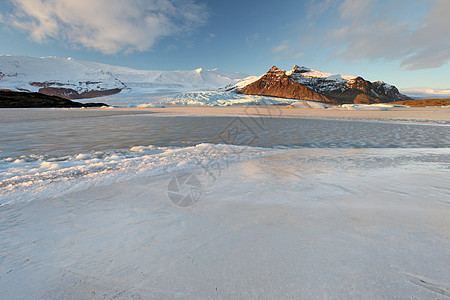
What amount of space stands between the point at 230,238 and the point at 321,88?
14696 centimetres

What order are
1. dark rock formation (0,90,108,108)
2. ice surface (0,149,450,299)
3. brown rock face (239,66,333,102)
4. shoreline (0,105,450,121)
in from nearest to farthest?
1. ice surface (0,149,450,299)
2. shoreline (0,105,450,121)
3. dark rock formation (0,90,108,108)
4. brown rock face (239,66,333,102)

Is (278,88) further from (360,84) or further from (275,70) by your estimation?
(360,84)

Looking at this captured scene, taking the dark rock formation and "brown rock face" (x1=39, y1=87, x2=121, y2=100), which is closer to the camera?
the dark rock formation

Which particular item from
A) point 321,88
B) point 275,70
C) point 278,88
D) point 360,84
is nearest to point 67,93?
point 278,88

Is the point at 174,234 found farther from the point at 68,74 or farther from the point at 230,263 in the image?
the point at 68,74

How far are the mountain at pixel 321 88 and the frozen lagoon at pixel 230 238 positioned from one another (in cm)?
12560

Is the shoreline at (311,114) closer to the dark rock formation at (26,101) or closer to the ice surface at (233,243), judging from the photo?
the ice surface at (233,243)

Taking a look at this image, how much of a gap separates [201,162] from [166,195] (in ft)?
4.68

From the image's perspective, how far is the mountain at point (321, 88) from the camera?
4753 inches

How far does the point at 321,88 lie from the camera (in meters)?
130

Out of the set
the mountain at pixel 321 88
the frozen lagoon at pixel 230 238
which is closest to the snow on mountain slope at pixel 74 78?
the mountain at pixel 321 88

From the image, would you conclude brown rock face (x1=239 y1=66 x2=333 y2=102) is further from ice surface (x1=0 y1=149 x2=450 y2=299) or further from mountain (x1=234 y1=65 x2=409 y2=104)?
ice surface (x1=0 y1=149 x2=450 y2=299)

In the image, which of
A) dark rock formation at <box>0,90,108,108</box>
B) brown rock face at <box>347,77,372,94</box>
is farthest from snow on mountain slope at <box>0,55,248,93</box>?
brown rock face at <box>347,77,372,94</box>

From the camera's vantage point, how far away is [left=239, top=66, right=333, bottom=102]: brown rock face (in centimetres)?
11994
